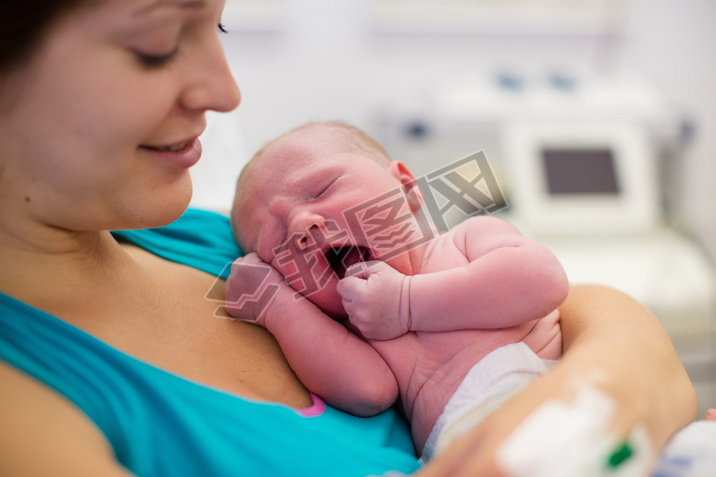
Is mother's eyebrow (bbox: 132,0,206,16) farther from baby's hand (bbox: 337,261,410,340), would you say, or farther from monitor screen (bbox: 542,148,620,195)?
monitor screen (bbox: 542,148,620,195)

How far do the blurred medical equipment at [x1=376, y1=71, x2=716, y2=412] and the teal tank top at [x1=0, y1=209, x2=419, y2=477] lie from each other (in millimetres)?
1349

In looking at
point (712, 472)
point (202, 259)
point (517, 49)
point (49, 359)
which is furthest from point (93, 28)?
point (517, 49)

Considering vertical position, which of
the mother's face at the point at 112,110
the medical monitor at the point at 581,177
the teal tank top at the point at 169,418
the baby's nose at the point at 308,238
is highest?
the mother's face at the point at 112,110

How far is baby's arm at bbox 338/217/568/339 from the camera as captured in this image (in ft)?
2.61

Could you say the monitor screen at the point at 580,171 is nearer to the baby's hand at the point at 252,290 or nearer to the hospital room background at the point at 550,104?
the hospital room background at the point at 550,104

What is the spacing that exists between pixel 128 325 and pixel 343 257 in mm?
334

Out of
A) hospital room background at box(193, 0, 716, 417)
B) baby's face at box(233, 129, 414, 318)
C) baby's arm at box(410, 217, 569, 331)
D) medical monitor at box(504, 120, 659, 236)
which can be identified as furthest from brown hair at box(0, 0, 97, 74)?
medical monitor at box(504, 120, 659, 236)

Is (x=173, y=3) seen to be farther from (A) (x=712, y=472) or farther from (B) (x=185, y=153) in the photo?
(A) (x=712, y=472)

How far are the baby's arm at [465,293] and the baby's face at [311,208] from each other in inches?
2.5

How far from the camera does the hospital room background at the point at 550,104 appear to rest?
2051 mm

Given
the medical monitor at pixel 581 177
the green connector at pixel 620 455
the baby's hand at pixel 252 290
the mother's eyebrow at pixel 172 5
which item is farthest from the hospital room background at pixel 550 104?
the green connector at pixel 620 455

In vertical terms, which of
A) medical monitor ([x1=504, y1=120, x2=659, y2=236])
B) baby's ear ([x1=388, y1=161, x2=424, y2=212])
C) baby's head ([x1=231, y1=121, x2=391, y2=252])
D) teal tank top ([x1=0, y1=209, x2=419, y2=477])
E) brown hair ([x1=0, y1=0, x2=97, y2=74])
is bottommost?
medical monitor ([x1=504, y1=120, x2=659, y2=236])

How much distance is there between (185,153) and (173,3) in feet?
0.61

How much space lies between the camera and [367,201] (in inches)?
35.9
